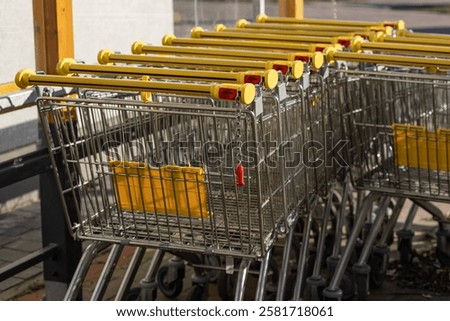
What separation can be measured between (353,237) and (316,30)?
116cm

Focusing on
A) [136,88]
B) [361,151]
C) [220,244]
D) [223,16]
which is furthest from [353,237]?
[223,16]

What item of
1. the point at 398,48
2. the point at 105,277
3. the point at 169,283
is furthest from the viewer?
the point at 169,283

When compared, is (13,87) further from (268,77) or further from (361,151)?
(361,151)

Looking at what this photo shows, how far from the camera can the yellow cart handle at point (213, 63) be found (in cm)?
372

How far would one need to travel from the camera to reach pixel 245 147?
3.43 m

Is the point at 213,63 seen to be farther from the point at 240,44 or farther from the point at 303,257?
the point at 303,257

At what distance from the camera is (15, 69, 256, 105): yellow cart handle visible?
3285 mm

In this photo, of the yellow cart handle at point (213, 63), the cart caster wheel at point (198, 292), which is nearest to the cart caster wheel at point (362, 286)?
the cart caster wheel at point (198, 292)

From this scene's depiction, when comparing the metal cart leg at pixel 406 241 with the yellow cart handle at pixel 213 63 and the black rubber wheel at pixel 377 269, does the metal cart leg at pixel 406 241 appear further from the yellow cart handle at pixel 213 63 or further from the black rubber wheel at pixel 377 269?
the yellow cart handle at pixel 213 63

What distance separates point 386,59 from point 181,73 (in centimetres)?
100

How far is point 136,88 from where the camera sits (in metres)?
3.46

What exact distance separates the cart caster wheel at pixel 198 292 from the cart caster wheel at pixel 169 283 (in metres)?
0.10

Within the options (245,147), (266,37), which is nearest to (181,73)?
(245,147)

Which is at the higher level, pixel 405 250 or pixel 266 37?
pixel 266 37
